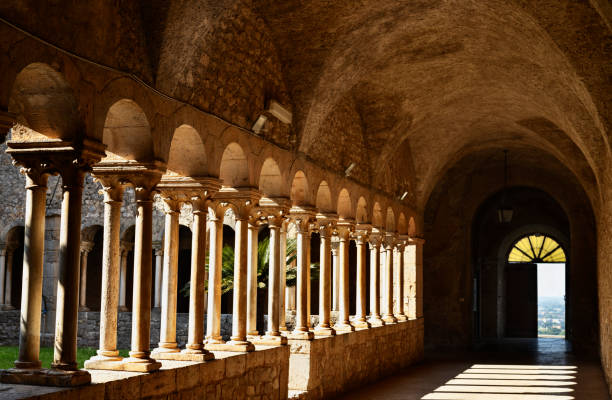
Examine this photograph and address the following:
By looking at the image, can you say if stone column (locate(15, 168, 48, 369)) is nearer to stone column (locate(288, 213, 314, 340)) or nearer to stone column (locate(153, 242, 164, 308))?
stone column (locate(288, 213, 314, 340))

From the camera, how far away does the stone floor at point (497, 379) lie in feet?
30.4

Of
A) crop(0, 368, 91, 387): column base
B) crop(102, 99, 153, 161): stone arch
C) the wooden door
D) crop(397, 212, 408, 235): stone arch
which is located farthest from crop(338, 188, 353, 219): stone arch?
the wooden door

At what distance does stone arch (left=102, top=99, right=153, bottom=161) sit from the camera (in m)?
5.55

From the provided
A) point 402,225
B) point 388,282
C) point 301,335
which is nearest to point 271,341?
point 301,335

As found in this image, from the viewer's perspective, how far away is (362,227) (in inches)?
461

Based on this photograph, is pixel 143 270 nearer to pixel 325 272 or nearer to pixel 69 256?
pixel 69 256

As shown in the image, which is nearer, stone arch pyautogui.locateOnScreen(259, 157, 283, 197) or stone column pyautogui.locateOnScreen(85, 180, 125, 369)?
stone column pyautogui.locateOnScreen(85, 180, 125, 369)

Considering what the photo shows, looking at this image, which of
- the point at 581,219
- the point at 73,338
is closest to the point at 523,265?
the point at 581,219

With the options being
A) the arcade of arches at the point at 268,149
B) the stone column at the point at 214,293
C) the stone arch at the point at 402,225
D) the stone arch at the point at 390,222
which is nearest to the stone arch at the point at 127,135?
A: the arcade of arches at the point at 268,149

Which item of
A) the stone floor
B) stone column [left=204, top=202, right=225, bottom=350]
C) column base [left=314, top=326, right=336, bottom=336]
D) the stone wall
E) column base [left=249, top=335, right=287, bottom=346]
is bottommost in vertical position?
Result: the stone floor

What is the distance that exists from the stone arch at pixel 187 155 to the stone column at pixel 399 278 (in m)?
7.82

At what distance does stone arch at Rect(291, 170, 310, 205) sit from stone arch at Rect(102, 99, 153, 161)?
137 inches

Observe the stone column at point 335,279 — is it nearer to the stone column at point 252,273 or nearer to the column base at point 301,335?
the column base at point 301,335

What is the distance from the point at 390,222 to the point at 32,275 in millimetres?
9286
